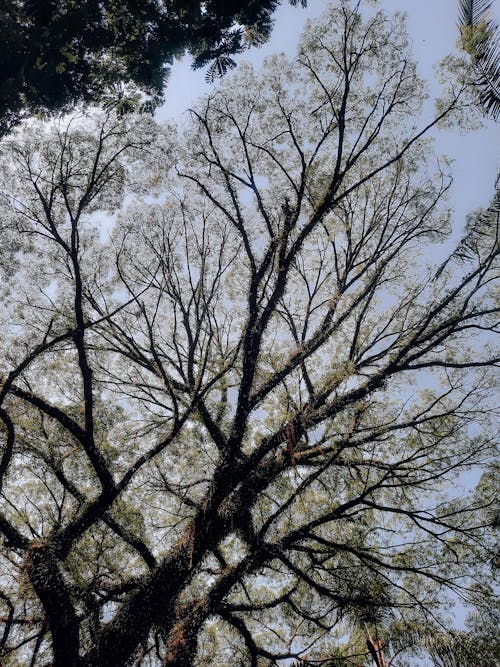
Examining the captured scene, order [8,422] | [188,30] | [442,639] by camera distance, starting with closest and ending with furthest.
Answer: [188,30] < [8,422] < [442,639]

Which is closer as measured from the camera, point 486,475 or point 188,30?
point 188,30

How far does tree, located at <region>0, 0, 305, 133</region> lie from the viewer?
3.05 metres

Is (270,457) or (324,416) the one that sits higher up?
(324,416)

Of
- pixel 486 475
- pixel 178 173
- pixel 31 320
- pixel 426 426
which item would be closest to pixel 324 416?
pixel 426 426

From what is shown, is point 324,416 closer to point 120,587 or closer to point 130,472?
point 130,472

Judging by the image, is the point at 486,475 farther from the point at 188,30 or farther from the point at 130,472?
the point at 188,30

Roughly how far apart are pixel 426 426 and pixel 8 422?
7019 millimetres

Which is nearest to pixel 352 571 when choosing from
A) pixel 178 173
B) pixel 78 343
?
pixel 78 343

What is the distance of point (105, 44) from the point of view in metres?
3.62

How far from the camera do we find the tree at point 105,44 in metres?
3.05

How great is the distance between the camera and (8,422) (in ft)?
14.5

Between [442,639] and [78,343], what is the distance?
6921mm

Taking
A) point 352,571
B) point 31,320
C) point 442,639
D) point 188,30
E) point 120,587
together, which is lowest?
point 442,639

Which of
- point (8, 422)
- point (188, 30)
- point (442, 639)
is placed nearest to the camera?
point (188, 30)
